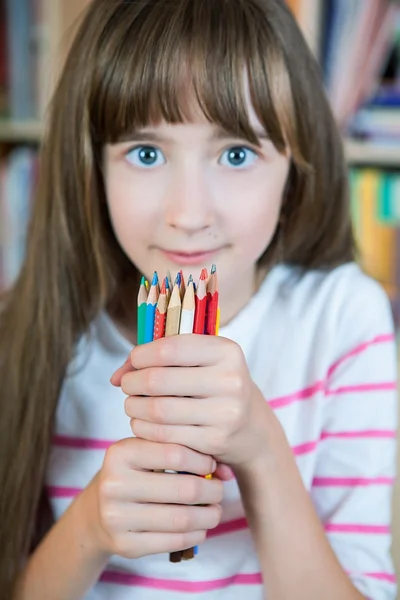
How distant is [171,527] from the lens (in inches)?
23.1

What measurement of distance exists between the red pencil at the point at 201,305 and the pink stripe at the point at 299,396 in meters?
0.29

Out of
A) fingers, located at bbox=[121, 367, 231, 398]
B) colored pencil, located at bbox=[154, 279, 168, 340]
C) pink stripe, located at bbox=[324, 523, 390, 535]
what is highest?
colored pencil, located at bbox=[154, 279, 168, 340]

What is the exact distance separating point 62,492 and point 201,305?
0.38 m

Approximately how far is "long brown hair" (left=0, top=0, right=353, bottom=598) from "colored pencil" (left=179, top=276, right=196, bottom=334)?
0.22 metres

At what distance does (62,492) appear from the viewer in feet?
2.68

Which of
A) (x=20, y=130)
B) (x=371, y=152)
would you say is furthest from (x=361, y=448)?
(x=20, y=130)

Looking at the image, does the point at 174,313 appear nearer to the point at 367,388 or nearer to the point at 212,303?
the point at 212,303

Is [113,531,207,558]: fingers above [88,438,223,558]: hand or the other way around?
the other way around

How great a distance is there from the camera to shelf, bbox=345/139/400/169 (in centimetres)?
136

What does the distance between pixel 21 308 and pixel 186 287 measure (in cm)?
37

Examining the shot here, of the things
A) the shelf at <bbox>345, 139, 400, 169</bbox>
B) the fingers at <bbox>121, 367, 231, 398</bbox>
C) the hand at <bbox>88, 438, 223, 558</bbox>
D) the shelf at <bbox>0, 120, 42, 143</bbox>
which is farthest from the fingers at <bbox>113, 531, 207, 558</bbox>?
the shelf at <bbox>0, 120, 42, 143</bbox>

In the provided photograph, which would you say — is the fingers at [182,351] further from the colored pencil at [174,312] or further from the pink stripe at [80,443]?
the pink stripe at [80,443]

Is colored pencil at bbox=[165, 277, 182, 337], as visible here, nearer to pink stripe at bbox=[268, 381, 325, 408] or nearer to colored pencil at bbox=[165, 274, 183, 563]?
colored pencil at bbox=[165, 274, 183, 563]

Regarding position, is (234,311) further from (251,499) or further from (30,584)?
(30,584)
